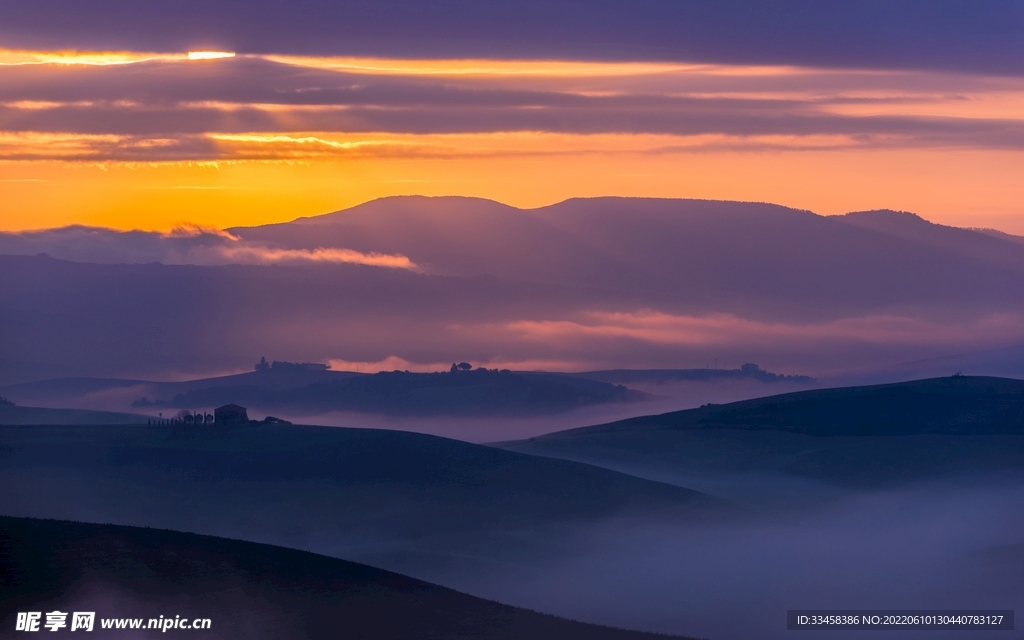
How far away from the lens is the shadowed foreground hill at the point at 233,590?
259ft

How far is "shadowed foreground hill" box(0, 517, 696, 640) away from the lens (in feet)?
259

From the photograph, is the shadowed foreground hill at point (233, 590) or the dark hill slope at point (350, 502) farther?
the dark hill slope at point (350, 502)

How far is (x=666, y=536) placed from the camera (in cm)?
17075

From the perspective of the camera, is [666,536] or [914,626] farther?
[666,536]

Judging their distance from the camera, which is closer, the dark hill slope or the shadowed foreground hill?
the shadowed foreground hill

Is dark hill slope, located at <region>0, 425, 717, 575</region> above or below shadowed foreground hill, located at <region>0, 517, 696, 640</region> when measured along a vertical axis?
above

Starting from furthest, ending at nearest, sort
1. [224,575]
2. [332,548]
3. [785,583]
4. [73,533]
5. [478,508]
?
[478,508] < [332,548] < [785,583] < [73,533] < [224,575]

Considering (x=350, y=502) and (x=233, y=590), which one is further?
(x=350, y=502)

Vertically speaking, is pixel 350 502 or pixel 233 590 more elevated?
pixel 350 502

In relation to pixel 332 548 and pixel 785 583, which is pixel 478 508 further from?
pixel 785 583

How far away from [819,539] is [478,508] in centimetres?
4599

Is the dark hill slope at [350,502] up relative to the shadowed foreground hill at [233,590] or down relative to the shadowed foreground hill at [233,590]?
up

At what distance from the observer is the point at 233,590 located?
276ft

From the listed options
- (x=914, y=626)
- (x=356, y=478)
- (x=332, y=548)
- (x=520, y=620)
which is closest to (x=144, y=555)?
(x=520, y=620)
